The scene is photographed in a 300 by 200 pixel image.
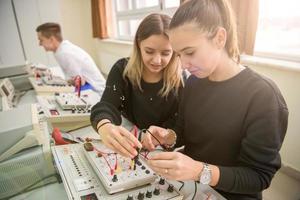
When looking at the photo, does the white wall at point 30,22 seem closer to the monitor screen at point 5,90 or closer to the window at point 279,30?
the monitor screen at point 5,90

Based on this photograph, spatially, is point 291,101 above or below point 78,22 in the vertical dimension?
below

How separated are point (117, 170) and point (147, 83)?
0.68 m

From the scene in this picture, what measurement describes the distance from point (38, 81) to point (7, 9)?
2.10m

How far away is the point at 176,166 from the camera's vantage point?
2.32ft

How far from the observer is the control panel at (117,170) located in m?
0.76

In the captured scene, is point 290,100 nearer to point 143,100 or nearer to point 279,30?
point 279,30

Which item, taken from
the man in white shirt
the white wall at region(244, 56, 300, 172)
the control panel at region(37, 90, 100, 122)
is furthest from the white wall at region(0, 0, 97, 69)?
the white wall at region(244, 56, 300, 172)

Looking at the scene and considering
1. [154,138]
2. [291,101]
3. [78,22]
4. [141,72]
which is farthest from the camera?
[78,22]

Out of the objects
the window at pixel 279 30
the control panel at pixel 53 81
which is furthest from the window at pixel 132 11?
the control panel at pixel 53 81

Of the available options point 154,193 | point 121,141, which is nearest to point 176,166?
point 154,193

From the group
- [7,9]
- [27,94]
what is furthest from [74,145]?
[7,9]

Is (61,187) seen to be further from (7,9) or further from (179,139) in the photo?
(7,9)

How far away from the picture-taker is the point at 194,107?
1.04 meters

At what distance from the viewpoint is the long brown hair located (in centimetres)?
84
